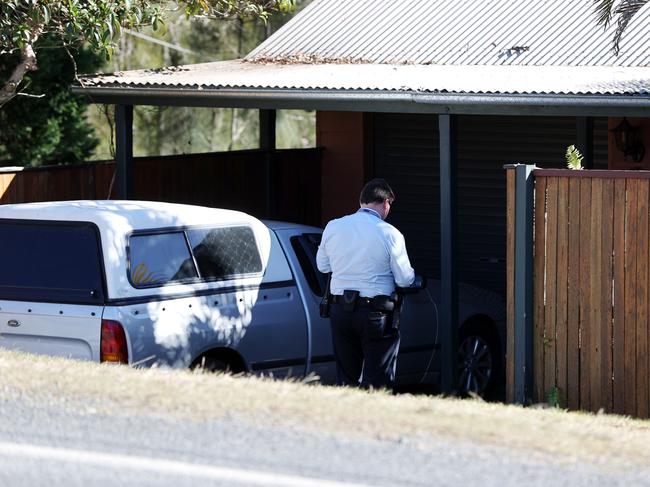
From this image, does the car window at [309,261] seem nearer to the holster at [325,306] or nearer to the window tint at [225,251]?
the window tint at [225,251]

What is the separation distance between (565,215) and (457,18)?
20.8 feet

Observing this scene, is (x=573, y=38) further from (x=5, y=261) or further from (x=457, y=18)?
(x=5, y=261)

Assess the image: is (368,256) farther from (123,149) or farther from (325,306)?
(123,149)

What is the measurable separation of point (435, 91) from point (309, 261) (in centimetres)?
193

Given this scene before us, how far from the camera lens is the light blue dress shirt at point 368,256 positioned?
8430mm

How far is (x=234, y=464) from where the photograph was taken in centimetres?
534

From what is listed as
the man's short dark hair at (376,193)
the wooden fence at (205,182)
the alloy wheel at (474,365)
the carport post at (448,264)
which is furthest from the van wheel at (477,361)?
the wooden fence at (205,182)

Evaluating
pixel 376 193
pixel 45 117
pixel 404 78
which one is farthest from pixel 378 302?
pixel 45 117

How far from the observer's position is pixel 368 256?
8.45m

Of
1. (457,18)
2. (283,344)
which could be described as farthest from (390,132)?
(283,344)

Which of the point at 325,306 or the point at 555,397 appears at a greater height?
the point at 325,306

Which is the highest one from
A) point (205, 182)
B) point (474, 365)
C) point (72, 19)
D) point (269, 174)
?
point (72, 19)

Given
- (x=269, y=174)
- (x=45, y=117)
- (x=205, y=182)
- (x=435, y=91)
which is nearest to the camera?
(x=435, y=91)

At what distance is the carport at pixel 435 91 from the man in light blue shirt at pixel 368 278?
3.30 feet
